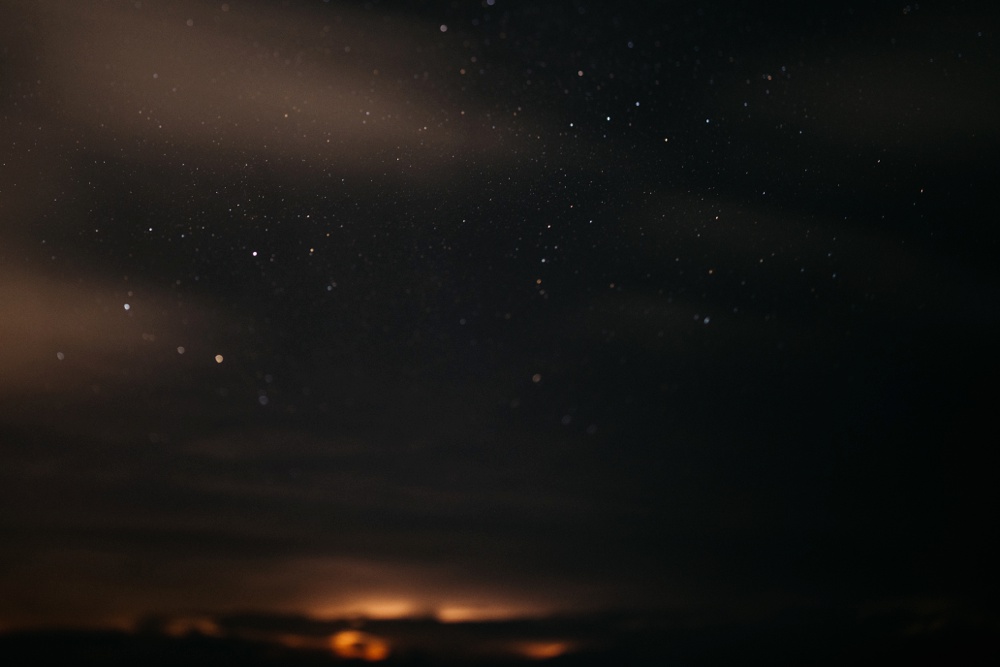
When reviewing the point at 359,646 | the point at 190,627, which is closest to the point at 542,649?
the point at 359,646

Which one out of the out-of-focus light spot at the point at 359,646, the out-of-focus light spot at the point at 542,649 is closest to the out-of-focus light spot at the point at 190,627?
the out-of-focus light spot at the point at 359,646

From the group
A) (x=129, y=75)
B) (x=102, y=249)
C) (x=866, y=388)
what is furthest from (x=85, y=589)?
(x=866, y=388)

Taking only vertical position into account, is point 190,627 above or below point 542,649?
above

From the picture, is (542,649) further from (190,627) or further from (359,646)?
(190,627)

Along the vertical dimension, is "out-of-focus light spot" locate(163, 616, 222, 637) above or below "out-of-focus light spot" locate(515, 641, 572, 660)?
above

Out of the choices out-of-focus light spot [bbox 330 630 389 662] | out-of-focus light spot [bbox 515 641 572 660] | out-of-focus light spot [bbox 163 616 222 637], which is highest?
out-of-focus light spot [bbox 163 616 222 637]

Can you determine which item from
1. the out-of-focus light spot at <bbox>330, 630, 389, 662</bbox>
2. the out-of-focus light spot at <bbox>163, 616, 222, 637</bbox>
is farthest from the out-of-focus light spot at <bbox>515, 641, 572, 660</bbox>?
the out-of-focus light spot at <bbox>163, 616, 222, 637</bbox>

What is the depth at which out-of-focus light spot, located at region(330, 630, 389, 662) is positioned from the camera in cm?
191

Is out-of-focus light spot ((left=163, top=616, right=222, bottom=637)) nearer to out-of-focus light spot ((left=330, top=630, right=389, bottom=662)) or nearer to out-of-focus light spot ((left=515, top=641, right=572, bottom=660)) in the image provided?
out-of-focus light spot ((left=330, top=630, right=389, bottom=662))

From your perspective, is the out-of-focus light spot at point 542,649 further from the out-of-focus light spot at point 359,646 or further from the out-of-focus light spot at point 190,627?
the out-of-focus light spot at point 190,627

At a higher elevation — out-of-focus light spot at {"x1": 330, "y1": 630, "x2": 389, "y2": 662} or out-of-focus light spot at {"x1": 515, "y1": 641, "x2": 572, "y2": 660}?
out-of-focus light spot at {"x1": 330, "y1": 630, "x2": 389, "y2": 662}

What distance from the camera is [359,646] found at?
1.93m

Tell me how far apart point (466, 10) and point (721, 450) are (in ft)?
4.20

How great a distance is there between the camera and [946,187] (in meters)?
1.54
